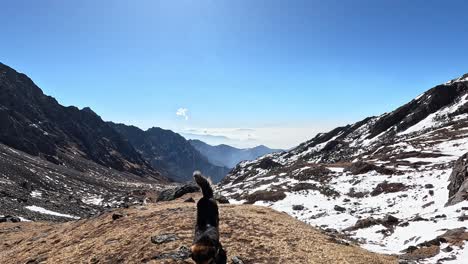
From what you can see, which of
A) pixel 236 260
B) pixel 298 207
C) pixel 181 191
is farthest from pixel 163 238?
pixel 298 207

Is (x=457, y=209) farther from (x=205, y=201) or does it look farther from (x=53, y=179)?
(x=53, y=179)

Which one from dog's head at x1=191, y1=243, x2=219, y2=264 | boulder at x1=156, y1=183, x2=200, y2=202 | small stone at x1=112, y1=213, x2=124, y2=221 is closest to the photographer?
dog's head at x1=191, y1=243, x2=219, y2=264

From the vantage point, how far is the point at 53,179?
157125mm

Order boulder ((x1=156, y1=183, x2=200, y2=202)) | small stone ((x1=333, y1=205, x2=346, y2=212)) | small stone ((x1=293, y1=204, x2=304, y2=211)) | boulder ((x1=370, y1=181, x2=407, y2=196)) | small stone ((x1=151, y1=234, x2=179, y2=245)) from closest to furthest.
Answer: small stone ((x1=151, y1=234, x2=179, y2=245)) → boulder ((x1=156, y1=183, x2=200, y2=202)) → small stone ((x1=333, y1=205, x2=346, y2=212)) → boulder ((x1=370, y1=181, x2=407, y2=196)) → small stone ((x1=293, y1=204, x2=304, y2=211))

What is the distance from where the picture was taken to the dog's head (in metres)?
11.7

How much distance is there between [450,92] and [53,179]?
178418 mm

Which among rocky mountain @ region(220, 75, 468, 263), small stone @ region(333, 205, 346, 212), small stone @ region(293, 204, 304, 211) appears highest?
rocky mountain @ region(220, 75, 468, 263)

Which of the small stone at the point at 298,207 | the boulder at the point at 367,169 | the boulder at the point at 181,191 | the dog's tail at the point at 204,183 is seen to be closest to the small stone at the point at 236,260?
the dog's tail at the point at 204,183

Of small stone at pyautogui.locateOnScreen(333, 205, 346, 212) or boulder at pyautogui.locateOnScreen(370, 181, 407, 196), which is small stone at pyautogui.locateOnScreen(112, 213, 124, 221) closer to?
small stone at pyautogui.locateOnScreen(333, 205, 346, 212)

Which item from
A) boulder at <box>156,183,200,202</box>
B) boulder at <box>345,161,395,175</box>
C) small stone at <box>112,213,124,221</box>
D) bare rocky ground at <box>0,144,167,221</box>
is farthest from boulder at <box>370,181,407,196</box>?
small stone at <box>112,213,124,221</box>

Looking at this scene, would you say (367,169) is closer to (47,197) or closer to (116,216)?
(116,216)

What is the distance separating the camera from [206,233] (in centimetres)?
1260

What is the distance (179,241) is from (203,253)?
20.7 ft

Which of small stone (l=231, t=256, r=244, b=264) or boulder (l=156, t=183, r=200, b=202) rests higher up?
boulder (l=156, t=183, r=200, b=202)
